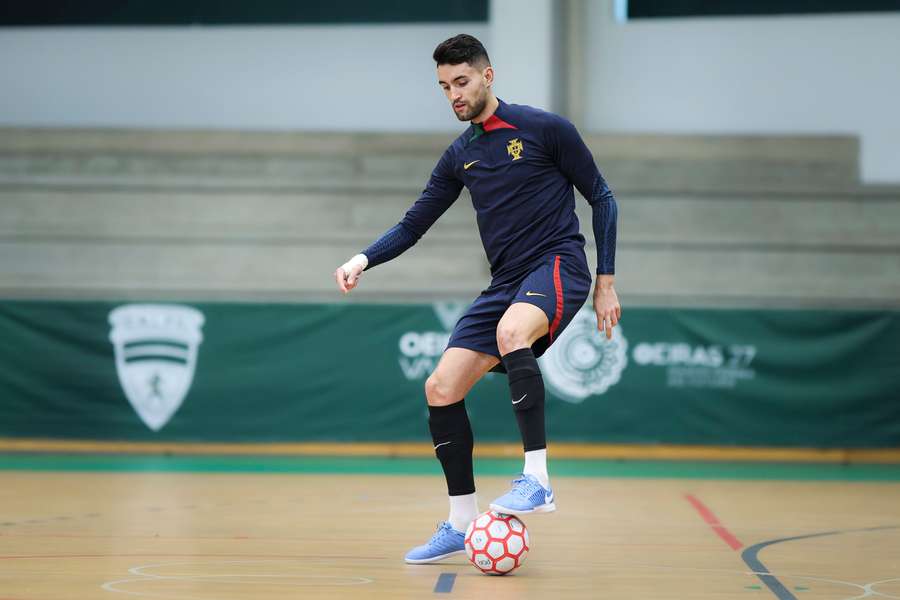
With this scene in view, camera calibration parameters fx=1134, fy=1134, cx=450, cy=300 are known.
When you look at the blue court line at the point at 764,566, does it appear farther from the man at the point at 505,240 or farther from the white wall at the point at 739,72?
the white wall at the point at 739,72

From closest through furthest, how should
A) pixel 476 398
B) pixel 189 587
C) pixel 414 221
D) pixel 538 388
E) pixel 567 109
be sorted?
pixel 189 587, pixel 538 388, pixel 414 221, pixel 476 398, pixel 567 109

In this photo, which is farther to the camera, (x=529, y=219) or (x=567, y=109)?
(x=567, y=109)

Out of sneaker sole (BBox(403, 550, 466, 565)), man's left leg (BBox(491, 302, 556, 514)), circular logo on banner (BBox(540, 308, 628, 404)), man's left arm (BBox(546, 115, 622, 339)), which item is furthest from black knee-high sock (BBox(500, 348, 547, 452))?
circular logo on banner (BBox(540, 308, 628, 404))

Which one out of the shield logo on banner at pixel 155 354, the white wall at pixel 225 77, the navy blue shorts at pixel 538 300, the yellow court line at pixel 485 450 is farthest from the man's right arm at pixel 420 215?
the white wall at pixel 225 77

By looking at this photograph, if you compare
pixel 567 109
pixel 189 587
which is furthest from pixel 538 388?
pixel 567 109

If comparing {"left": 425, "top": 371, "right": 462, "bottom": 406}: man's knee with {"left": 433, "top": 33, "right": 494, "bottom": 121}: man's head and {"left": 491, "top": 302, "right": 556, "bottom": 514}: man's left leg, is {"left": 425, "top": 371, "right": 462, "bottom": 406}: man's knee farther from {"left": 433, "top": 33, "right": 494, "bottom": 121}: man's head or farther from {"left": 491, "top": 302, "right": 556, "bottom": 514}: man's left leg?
{"left": 433, "top": 33, "right": 494, "bottom": 121}: man's head

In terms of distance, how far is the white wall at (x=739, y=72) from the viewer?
571 inches

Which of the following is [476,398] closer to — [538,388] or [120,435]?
[120,435]

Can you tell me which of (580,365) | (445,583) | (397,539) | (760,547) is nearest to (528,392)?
(445,583)

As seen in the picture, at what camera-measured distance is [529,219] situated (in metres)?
4.66

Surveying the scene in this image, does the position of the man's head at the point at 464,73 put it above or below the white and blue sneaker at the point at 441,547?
above

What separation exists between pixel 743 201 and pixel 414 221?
9.40 metres

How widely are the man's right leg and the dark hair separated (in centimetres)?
116

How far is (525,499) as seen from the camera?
422cm
